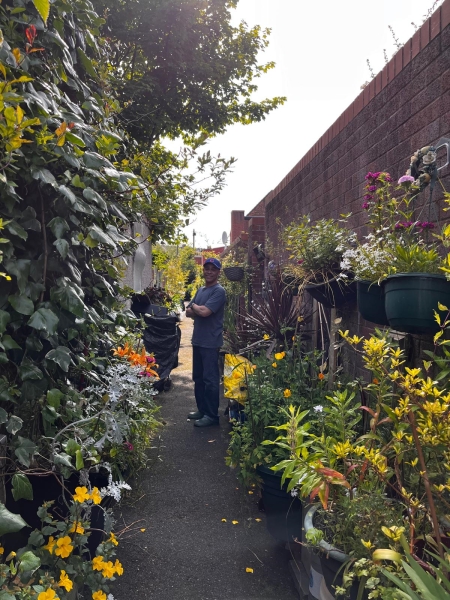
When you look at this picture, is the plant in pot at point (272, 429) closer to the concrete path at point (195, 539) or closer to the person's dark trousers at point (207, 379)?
the concrete path at point (195, 539)

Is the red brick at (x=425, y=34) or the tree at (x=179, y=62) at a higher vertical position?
the tree at (x=179, y=62)

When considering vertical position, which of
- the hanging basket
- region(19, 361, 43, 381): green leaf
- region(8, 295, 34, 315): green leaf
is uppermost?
the hanging basket

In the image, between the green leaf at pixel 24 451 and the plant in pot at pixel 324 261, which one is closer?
the green leaf at pixel 24 451

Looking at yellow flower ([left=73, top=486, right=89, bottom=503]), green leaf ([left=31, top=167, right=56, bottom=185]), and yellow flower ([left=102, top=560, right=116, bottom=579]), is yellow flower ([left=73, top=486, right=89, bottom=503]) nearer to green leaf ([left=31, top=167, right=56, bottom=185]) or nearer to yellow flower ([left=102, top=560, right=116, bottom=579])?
yellow flower ([left=102, top=560, right=116, bottom=579])

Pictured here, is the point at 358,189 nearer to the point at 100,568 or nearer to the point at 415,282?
the point at 415,282

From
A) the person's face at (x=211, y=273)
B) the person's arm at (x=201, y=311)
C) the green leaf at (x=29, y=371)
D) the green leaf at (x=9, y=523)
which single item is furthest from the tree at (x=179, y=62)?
the green leaf at (x=9, y=523)

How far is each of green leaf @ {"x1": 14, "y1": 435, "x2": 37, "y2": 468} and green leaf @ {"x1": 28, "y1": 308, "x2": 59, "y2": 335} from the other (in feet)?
1.39

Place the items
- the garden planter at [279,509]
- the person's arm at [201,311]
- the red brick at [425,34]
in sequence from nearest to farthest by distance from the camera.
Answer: the red brick at [425,34]
the garden planter at [279,509]
the person's arm at [201,311]

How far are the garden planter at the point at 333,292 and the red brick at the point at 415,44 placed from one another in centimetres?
135

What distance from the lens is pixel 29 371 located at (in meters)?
1.64

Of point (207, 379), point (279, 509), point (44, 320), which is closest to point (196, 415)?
point (207, 379)

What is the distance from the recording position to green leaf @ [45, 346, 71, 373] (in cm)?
164

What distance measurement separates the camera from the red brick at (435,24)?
204 cm

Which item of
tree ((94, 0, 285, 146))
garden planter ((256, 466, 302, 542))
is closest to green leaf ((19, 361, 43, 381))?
garden planter ((256, 466, 302, 542))
